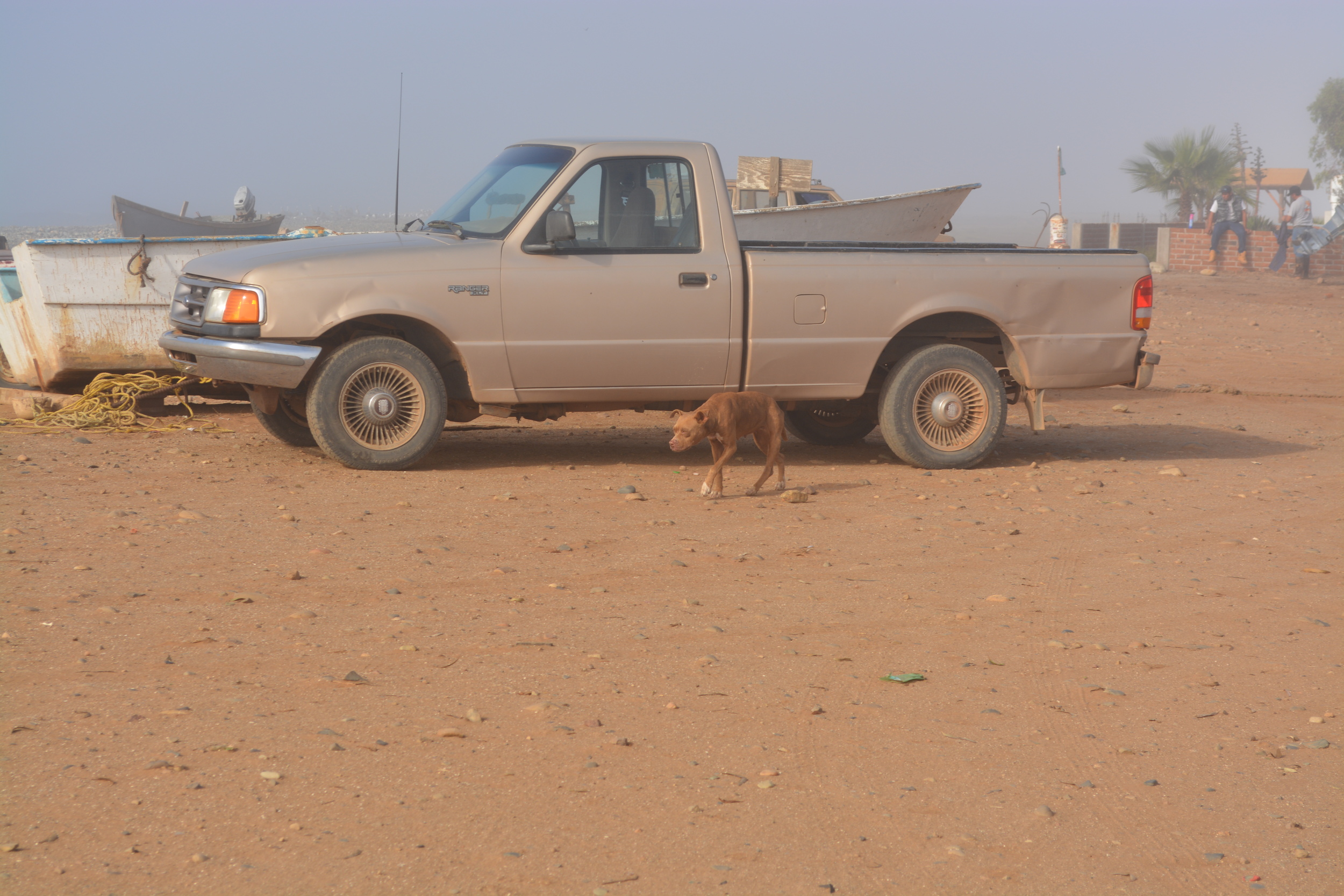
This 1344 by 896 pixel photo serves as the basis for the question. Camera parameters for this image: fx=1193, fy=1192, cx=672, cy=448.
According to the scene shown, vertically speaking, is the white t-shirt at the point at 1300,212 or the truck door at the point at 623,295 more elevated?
the white t-shirt at the point at 1300,212

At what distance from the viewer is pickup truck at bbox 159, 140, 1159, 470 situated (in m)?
7.35

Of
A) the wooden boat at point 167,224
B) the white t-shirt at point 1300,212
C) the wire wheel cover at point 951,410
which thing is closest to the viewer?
the wire wheel cover at point 951,410

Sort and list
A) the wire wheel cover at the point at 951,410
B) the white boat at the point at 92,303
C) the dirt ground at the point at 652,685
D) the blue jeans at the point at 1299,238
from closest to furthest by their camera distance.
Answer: the dirt ground at the point at 652,685 < the wire wheel cover at the point at 951,410 < the white boat at the point at 92,303 < the blue jeans at the point at 1299,238

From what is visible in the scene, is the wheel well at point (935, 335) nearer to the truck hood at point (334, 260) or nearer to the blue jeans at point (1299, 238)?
the truck hood at point (334, 260)

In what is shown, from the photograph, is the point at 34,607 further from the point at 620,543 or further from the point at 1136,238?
the point at 1136,238

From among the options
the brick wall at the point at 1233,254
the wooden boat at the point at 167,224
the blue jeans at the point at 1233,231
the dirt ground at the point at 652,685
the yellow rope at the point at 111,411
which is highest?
the blue jeans at the point at 1233,231

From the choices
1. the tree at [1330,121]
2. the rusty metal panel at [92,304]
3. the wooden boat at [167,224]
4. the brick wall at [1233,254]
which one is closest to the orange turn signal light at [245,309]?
the rusty metal panel at [92,304]

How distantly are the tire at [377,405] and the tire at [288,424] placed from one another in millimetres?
812

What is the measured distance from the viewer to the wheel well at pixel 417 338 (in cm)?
756

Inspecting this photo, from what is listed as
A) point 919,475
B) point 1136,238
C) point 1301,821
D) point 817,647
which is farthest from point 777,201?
point 1136,238

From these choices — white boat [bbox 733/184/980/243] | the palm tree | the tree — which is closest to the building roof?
the tree

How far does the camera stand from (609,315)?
24.9 feet

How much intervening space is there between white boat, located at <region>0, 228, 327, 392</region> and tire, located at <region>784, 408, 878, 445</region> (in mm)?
4625

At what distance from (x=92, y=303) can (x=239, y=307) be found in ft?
10.7
